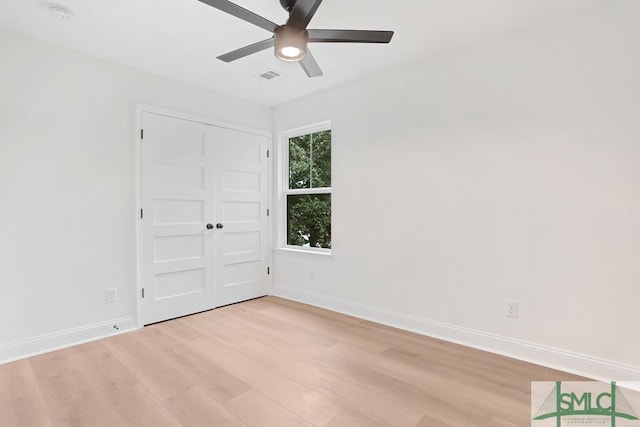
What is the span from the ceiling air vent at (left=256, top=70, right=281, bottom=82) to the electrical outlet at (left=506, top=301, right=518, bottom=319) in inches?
119

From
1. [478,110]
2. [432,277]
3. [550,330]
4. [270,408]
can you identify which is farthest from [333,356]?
[478,110]

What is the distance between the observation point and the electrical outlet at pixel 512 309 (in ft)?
8.38

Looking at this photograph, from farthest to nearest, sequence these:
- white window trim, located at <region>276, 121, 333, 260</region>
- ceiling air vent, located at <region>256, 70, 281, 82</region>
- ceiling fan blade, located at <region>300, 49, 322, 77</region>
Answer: white window trim, located at <region>276, 121, 333, 260</region>, ceiling air vent, located at <region>256, 70, 281, 82</region>, ceiling fan blade, located at <region>300, 49, 322, 77</region>

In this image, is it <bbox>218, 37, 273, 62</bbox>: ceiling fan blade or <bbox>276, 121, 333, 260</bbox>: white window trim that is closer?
<bbox>218, 37, 273, 62</bbox>: ceiling fan blade

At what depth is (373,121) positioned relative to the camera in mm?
3393

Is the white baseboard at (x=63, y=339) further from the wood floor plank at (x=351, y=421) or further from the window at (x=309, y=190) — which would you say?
the wood floor plank at (x=351, y=421)

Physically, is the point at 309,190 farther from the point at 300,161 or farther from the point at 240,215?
the point at 240,215

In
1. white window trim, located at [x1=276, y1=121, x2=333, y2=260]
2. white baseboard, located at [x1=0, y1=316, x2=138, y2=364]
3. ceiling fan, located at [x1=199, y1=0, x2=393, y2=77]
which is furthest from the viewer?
white window trim, located at [x1=276, y1=121, x2=333, y2=260]

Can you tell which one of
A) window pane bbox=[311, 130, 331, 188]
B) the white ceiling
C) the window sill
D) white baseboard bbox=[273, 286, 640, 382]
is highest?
the white ceiling

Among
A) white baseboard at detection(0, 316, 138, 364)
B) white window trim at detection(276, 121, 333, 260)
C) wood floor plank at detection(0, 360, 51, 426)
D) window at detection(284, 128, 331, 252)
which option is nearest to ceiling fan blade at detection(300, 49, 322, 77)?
window at detection(284, 128, 331, 252)

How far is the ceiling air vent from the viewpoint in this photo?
10.8 ft

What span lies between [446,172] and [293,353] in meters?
2.05

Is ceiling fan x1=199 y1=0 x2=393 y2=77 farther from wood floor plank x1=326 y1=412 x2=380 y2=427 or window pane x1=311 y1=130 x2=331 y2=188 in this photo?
wood floor plank x1=326 y1=412 x2=380 y2=427

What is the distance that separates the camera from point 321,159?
4.07 meters
